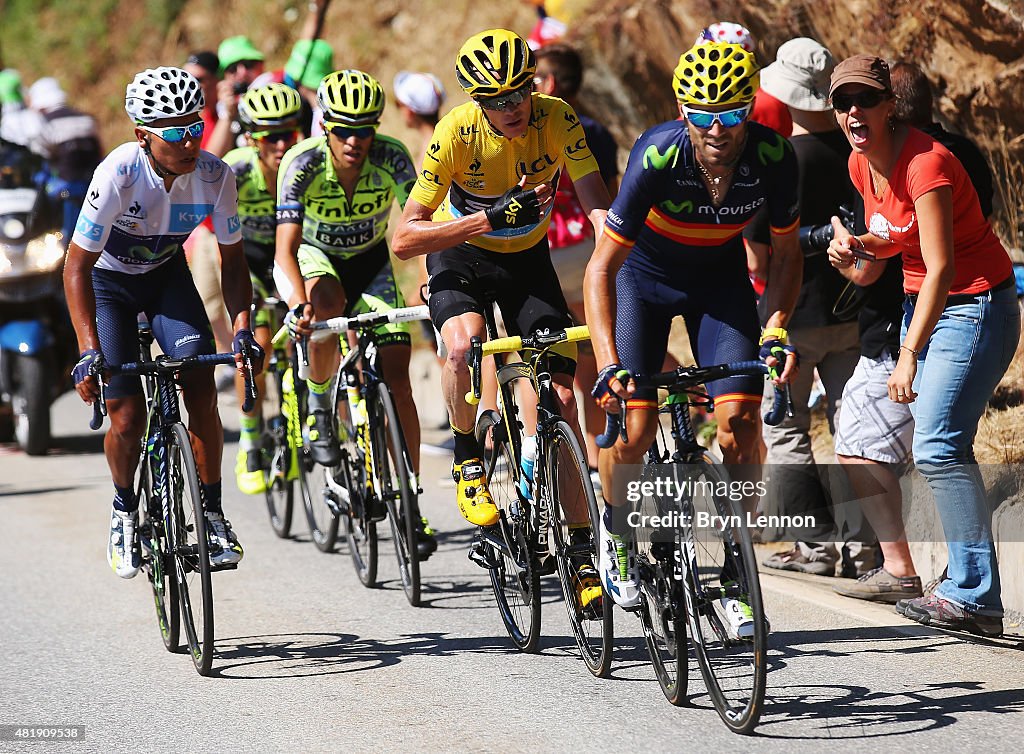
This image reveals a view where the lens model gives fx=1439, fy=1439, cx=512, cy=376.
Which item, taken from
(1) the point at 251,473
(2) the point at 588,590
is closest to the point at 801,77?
(2) the point at 588,590

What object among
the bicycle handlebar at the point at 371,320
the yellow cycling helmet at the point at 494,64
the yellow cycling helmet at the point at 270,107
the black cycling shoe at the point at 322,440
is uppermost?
the yellow cycling helmet at the point at 270,107

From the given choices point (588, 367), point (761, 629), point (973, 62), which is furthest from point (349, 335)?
point (973, 62)

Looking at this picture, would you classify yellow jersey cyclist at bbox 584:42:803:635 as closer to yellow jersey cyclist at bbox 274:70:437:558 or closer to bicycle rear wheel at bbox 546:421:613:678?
bicycle rear wheel at bbox 546:421:613:678

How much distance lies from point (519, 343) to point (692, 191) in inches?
39.5

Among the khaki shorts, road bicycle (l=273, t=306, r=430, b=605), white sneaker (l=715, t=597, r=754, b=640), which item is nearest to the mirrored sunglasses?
road bicycle (l=273, t=306, r=430, b=605)

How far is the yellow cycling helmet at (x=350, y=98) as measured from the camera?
745cm

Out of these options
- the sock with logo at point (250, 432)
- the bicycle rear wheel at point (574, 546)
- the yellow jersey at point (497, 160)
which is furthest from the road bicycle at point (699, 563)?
the sock with logo at point (250, 432)

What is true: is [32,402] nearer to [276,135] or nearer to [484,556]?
[276,135]

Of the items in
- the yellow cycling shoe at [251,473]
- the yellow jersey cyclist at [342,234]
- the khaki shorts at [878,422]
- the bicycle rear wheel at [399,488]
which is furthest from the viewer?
the yellow cycling shoe at [251,473]

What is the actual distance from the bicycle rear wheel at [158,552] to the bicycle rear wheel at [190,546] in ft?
0.19

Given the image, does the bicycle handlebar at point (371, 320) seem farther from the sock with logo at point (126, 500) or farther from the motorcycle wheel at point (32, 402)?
the motorcycle wheel at point (32, 402)

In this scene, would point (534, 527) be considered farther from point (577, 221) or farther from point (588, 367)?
point (577, 221)

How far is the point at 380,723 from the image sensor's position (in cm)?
543

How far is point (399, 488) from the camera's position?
7336 millimetres
